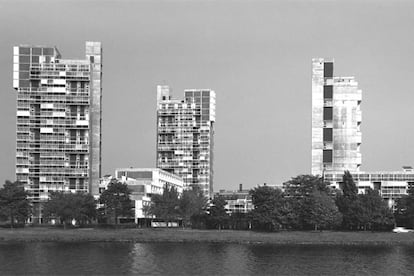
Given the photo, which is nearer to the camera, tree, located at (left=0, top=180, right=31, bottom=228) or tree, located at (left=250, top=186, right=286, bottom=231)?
tree, located at (left=250, top=186, right=286, bottom=231)

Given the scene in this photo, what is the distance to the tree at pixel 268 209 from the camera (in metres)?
163

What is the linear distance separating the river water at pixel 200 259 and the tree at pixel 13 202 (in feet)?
133

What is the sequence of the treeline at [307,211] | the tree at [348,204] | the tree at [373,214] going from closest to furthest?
the treeline at [307,211], the tree at [373,214], the tree at [348,204]

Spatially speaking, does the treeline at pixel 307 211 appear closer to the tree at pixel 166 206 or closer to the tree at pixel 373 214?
the tree at pixel 373 214

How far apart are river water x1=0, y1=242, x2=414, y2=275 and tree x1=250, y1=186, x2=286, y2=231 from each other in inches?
912

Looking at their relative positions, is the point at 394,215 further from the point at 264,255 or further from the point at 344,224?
the point at 264,255

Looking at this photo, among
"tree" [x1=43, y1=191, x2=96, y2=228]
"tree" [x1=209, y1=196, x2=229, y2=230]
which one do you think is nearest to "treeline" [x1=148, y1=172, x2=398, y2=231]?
"tree" [x1=209, y1=196, x2=229, y2=230]

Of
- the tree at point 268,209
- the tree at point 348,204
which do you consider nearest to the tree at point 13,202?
the tree at point 268,209

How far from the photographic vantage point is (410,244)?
148 m

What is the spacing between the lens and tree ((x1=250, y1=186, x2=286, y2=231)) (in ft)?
535

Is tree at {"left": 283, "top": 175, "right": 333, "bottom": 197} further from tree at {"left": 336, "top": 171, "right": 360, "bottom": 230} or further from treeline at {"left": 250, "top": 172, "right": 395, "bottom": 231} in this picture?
tree at {"left": 336, "top": 171, "right": 360, "bottom": 230}

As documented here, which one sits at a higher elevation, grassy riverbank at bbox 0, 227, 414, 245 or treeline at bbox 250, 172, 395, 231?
treeline at bbox 250, 172, 395, 231

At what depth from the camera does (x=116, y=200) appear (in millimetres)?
178375

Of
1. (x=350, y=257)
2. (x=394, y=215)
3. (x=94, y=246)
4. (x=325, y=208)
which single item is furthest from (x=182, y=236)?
(x=394, y=215)
